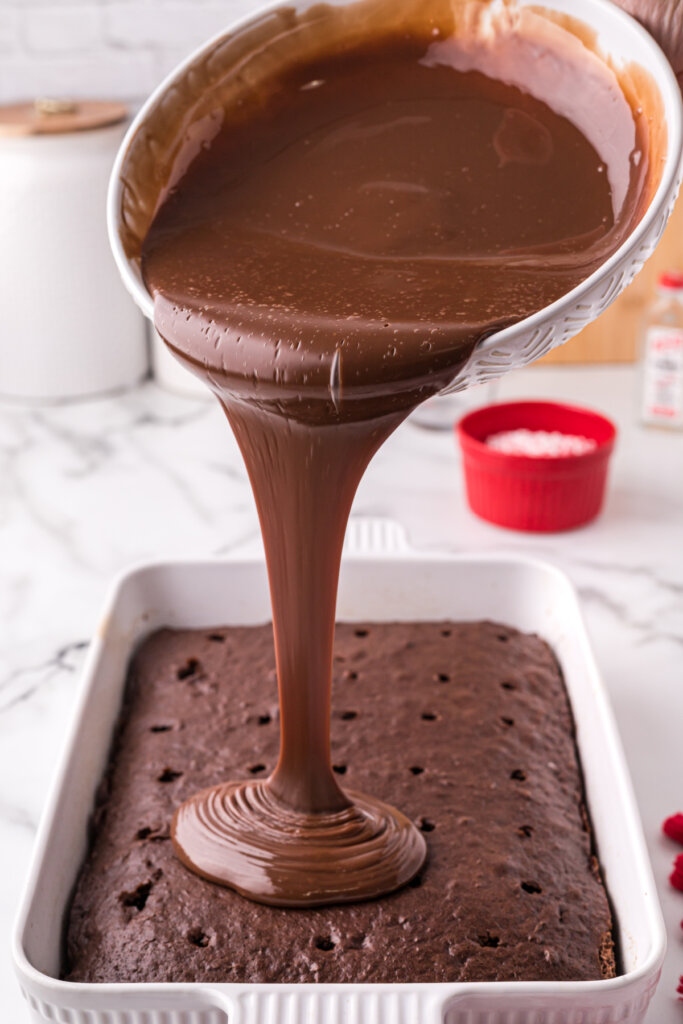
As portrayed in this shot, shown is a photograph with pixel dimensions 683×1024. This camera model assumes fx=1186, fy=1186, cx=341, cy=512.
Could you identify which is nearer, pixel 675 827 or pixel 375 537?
pixel 675 827

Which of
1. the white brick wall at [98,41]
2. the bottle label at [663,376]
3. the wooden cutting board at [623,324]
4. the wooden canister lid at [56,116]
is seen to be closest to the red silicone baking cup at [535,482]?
the bottle label at [663,376]

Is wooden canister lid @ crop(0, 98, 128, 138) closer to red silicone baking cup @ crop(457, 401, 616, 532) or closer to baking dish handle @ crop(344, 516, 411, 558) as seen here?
red silicone baking cup @ crop(457, 401, 616, 532)

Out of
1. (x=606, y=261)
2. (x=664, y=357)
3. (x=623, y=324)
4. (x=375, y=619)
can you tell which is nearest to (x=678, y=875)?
(x=375, y=619)

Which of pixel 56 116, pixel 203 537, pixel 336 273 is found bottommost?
pixel 203 537

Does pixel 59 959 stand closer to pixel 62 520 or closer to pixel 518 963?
pixel 518 963

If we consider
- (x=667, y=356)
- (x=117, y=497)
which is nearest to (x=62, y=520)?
(x=117, y=497)

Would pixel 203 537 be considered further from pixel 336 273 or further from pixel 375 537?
pixel 336 273
